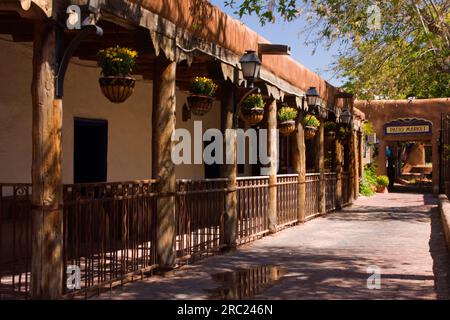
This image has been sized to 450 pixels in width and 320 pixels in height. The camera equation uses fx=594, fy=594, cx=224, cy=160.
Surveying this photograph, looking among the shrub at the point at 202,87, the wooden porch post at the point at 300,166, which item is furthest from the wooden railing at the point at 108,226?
the wooden porch post at the point at 300,166

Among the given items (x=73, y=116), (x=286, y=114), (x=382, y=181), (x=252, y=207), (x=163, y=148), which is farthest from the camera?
(x=382, y=181)

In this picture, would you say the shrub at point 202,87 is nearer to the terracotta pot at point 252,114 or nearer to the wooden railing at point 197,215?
the wooden railing at point 197,215

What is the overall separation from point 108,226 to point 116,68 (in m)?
1.80

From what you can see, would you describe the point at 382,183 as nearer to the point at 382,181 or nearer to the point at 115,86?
the point at 382,181

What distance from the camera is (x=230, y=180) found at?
9.88 m

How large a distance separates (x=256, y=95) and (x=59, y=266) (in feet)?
20.1

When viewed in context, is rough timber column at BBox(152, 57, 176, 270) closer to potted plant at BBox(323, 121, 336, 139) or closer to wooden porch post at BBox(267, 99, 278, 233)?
wooden porch post at BBox(267, 99, 278, 233)

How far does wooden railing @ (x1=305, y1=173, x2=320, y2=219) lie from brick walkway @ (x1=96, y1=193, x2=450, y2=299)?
67cm

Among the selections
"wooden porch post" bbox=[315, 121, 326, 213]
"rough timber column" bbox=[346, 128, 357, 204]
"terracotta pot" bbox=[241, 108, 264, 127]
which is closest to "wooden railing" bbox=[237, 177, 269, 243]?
"terracotta pot" bbox=[241, 108, 264, 127]

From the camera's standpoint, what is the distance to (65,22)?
5598mm

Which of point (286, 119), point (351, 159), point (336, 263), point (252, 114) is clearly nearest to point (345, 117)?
point (351, 159)

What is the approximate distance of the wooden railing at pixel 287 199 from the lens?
41.9 feet
